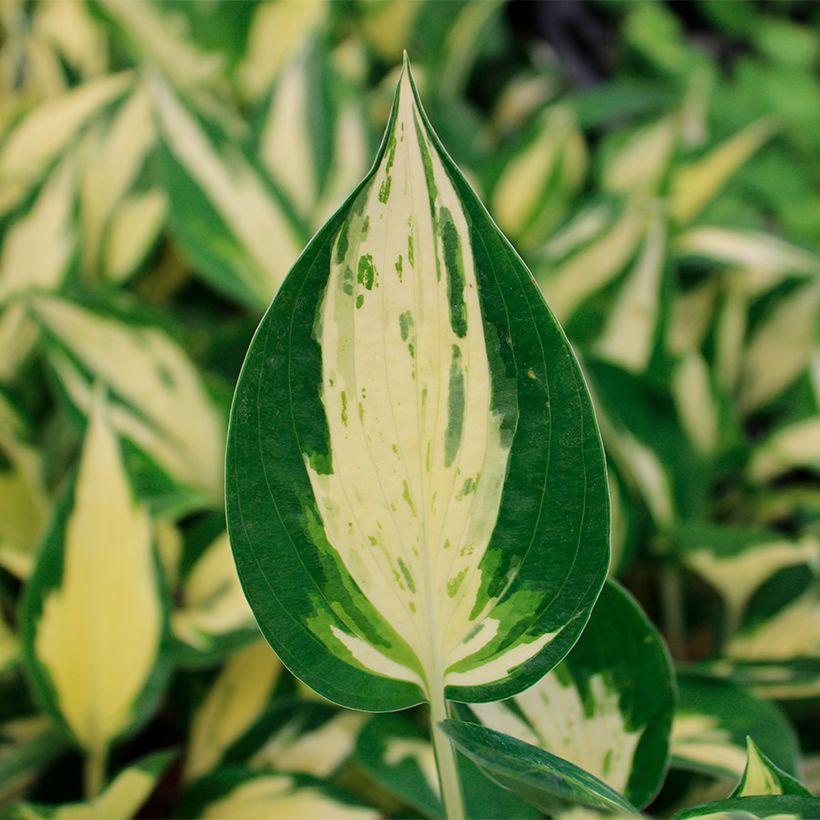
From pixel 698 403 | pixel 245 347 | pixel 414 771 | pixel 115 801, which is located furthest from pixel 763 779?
pixel 245 347

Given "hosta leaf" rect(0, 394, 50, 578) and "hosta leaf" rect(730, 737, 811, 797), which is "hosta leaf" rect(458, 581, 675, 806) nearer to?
"hosta leaf" rect(730, 737, 811, 797)

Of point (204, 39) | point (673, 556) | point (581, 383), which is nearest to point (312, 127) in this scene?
point (204, 39)

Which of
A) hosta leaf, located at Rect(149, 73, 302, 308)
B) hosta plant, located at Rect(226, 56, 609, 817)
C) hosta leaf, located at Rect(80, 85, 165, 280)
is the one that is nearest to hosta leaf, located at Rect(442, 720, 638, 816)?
hosta plant, located at Rect(226, 56, 609, 817)

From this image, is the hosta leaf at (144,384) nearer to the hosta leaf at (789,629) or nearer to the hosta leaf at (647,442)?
the hosta leaf at (647,442)

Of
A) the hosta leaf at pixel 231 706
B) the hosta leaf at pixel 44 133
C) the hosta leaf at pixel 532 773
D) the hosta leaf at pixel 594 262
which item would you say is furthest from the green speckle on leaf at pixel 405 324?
the hosta leaf at pixel 44 133

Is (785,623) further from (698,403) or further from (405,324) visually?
(405,324)
